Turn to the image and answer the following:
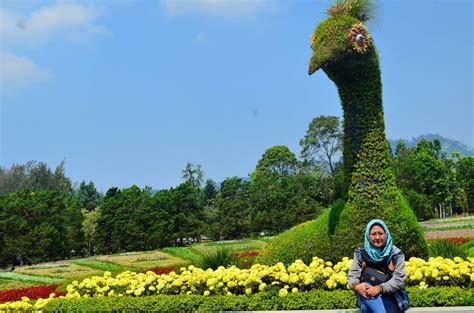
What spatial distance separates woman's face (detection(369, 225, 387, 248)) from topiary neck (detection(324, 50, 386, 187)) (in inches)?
161

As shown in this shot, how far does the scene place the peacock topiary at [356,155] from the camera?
24.6ft

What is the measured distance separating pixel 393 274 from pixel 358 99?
14.9ft

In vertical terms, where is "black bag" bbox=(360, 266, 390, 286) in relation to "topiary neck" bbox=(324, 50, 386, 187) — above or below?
below

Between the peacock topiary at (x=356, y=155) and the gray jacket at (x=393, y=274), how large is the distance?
3.55 m

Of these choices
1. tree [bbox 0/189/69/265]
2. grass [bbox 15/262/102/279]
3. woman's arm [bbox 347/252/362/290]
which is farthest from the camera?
tree [bbox 0/189/69/265]

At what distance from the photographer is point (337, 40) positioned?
7660 mm

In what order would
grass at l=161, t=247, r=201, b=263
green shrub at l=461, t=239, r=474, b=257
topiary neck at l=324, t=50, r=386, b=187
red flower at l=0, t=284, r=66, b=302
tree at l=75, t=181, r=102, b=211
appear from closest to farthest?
topiary neck at l=324, t=50, r=386, b=187 < green shrub at l=461, t=239, r=474, b=257 < red flower at l=0, t=284, r=66, b=302 < grass at l=161, t=247, r=201, b=263 < tree at l=75, t=181, r=102, b=211

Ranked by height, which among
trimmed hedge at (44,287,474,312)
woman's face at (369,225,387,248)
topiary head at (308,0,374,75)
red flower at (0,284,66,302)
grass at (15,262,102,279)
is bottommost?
grass at (15,262,102,279)

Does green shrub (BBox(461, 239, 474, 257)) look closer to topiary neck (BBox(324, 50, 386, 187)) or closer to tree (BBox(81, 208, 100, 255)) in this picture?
topiary neck (BBox(324, 50, 386, 187))

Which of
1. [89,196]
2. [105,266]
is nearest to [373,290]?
[105,266]

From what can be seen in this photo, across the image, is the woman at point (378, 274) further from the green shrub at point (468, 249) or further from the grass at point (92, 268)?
the grass at point (92, 268)

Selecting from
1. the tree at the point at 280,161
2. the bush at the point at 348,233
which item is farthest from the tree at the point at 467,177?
the bush at the point at 348,233

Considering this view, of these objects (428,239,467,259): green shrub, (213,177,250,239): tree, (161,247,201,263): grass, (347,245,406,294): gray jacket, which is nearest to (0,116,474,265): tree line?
(213,177,250,239): tree

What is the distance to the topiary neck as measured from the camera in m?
7.86
